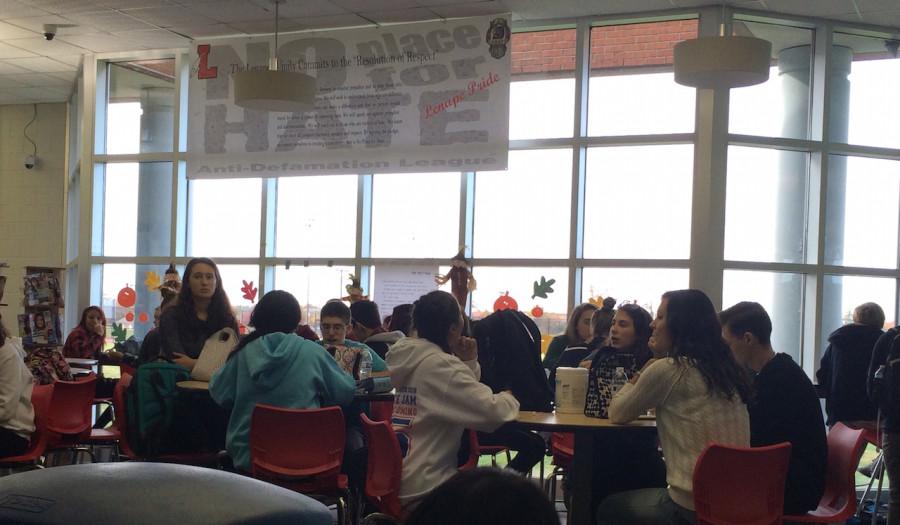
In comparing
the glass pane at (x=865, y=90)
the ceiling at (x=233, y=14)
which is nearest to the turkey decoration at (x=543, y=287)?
the ceiling at (x=233, y=14)

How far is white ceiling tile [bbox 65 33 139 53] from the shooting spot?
829 cm

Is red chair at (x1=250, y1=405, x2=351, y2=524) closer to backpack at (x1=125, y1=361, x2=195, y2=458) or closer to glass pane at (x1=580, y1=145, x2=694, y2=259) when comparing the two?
backpack at (x1=125, y1=361, x2=195, y2=458)

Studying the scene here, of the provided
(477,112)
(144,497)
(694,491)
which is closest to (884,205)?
(477,112)

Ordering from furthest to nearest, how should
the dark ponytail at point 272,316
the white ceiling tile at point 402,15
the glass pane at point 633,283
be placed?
the white ceiling tile at point 402,15
the glass pane at point 633,283
the dark ponytail at point 272,316

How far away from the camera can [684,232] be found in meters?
7.17

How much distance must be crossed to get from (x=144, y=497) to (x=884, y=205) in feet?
24.5

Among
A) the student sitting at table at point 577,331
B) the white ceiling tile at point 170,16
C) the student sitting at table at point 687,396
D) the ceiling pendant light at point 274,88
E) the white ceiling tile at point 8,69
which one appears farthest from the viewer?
the white ceiling tile at point 8,69

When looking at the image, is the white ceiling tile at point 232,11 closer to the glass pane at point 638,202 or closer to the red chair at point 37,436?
the glass pane at point 638,202

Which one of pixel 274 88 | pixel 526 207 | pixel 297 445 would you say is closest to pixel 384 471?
pixel 297 445

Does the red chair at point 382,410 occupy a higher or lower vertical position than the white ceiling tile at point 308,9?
lower

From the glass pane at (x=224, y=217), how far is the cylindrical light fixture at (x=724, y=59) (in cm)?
434

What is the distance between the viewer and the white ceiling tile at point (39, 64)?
9297 millimetres

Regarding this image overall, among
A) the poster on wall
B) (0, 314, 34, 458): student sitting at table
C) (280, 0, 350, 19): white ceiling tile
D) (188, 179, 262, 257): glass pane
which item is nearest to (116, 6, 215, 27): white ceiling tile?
the poster on wall

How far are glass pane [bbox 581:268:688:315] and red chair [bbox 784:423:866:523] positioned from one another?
382 centimetres
